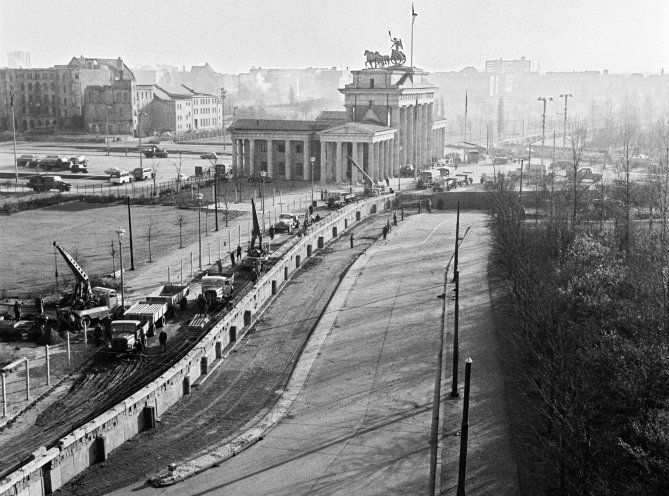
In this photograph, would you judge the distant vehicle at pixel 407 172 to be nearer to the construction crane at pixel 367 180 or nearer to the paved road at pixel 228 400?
the construction crane at pixel 367 180

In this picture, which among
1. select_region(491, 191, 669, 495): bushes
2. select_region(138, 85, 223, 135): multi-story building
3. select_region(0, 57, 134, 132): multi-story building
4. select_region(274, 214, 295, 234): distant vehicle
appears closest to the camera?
select_region(491, 191, 669, 495): bushes

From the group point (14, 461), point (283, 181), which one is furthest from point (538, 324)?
point (283, 181)

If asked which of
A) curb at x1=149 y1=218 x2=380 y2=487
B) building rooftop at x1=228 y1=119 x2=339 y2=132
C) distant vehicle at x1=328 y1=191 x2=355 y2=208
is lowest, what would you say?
curb at x1=149 y1=218 x2=380 y2=487

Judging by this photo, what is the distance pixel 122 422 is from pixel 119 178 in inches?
2342

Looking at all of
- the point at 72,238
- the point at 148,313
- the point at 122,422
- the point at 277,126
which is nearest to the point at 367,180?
the point at 277,126

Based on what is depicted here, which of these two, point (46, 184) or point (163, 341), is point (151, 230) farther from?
point (163, 341)

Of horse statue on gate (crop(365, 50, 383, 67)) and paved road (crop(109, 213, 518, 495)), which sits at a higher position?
horse statue on gate (crop(365, 50, 383, 67))

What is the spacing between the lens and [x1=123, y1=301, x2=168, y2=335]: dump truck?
34.2m

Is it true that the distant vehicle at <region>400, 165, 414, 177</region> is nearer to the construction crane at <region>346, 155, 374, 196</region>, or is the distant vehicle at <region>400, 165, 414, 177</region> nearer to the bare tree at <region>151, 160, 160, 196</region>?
the construction crane at <region>346, 155, 374, 196</region>

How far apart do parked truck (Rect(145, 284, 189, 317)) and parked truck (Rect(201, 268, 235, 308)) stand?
0.91 metres

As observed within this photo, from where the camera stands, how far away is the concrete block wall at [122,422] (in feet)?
69.3

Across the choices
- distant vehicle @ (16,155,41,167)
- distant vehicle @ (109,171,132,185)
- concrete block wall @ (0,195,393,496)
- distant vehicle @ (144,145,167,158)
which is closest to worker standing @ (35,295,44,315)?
concrete block wall @ (0,195,393,496)

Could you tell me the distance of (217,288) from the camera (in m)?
38.9

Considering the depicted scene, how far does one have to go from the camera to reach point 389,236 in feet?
195
